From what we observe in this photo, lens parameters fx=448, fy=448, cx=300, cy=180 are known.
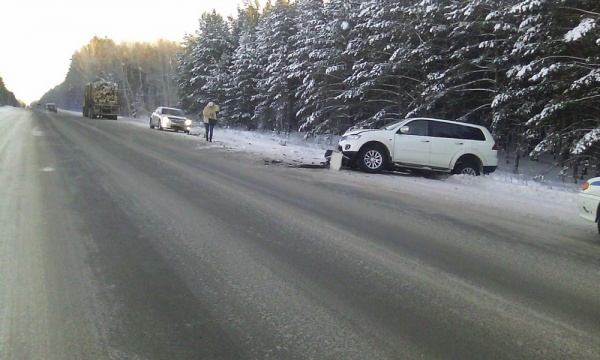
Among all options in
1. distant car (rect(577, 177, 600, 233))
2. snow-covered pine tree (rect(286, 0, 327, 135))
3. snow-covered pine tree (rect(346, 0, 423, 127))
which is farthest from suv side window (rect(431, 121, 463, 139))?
snow-covered pine tree (rect(286, 0, 327, 135))

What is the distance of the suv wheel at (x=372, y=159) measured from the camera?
12898mm

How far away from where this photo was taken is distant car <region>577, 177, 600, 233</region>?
6.30 m

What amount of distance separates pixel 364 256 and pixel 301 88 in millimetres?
25276

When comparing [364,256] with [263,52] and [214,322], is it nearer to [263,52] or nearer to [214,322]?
[214,322]

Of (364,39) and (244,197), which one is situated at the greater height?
(364,39)

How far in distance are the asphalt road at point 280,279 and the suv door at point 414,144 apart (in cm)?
470

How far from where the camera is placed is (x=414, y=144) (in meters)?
12.8

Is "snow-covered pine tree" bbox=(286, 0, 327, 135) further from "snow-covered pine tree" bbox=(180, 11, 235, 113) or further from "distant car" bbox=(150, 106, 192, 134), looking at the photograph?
"snow-covered pine tree" bbox=(180, 11, 235, 113)

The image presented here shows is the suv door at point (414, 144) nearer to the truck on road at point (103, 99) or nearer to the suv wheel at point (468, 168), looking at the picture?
the suv wheel at point (468, 168)

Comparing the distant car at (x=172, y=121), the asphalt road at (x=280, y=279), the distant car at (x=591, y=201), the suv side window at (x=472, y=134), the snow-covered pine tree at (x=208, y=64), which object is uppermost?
the snow-covered pine tree at (x=208, y=64)

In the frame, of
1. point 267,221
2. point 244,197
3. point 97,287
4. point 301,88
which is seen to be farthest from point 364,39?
point 97,287

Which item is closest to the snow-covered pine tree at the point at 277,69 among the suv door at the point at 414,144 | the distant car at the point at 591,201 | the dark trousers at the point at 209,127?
the dark trousers at the point at 209,127

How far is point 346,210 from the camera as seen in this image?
24.6ft

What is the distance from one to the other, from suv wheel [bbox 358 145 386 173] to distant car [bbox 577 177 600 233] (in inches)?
257
